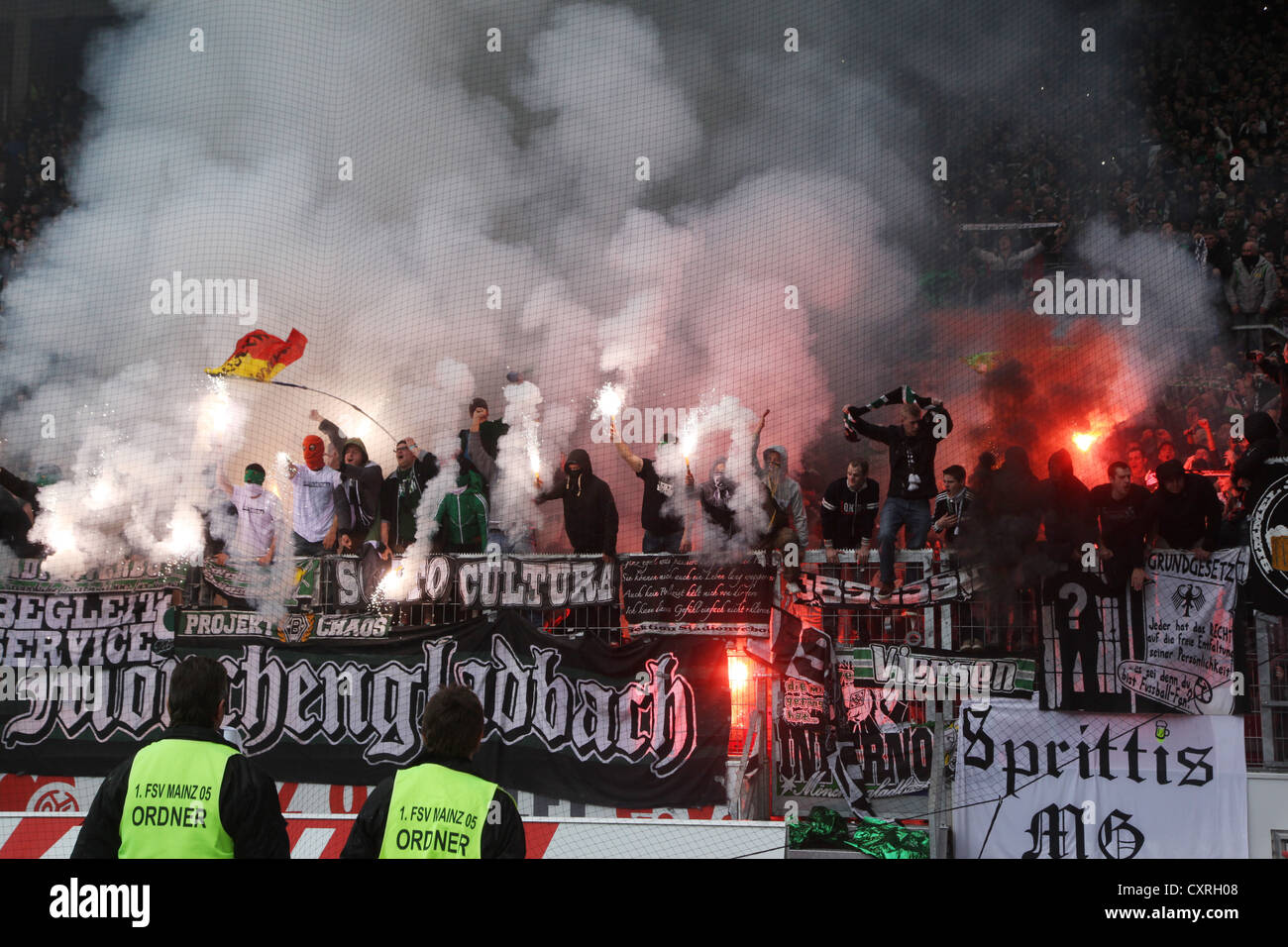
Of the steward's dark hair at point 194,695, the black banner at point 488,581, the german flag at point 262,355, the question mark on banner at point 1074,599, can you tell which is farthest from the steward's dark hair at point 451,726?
the german flag at point 262,355

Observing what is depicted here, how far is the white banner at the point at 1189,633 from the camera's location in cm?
797

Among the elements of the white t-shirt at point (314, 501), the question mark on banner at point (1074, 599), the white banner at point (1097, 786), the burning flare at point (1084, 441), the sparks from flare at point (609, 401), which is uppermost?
the sparks from flare at point (609, 401)

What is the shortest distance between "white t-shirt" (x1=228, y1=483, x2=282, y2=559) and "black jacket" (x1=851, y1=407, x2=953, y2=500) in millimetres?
4779

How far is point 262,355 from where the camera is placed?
31.5 ft

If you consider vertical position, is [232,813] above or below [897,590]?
below

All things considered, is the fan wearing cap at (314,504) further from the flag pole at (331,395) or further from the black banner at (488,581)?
the flag pole at (331,395)

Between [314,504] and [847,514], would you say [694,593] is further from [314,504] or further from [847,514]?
[314,504]

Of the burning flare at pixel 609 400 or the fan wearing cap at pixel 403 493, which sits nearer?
the fan wearing cap at pixel 403 493

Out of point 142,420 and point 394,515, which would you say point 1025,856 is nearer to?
point 394,515

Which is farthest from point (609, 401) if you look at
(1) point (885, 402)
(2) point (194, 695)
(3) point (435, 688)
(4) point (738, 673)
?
(2) point (194, 695)

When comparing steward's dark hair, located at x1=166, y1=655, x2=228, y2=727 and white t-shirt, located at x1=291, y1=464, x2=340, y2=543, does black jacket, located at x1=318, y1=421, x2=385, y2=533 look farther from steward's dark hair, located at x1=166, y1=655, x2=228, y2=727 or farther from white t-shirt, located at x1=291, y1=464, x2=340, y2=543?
steward's dark hair, located at x1=166, y1=655, x2=228, y2=727

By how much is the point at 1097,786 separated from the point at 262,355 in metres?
7.46

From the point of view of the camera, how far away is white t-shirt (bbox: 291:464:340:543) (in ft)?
29.7

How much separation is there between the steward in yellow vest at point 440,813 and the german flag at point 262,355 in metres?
6.94
